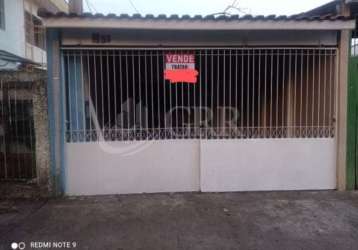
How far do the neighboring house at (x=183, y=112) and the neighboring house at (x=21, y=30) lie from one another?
386 centimetres

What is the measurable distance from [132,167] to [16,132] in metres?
1.79

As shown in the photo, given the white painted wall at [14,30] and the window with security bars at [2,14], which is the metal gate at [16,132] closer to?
the white painted wall at [14,30]

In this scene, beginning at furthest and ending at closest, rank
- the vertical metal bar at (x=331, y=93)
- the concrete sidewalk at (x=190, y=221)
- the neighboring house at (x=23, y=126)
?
the vertical metal bar at (x=331, y=93), the neighboring house at (x=23, y=126), the concrete sidewalk at (x=190, y=221)

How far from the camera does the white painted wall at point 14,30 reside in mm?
8898

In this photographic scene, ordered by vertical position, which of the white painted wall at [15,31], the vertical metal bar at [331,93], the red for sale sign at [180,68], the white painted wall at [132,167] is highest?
the white painted wall at [15,31]

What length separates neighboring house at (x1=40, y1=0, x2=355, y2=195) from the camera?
4473 millimetres

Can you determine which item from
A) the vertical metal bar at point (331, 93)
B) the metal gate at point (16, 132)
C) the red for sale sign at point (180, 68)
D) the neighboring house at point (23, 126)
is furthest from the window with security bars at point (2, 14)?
the vertical metal bar at point (331, 93)

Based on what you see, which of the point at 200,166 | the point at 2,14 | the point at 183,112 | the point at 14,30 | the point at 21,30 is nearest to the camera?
the point at 200,166

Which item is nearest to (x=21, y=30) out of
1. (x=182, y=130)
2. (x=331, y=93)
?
(x=182, y=130)

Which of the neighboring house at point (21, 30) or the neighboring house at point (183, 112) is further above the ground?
the neighboring house at point (21, 30)

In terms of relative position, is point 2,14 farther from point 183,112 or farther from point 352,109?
point 352,109

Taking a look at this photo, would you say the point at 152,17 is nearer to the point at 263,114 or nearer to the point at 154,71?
the point at 154,71

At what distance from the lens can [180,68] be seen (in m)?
4.54

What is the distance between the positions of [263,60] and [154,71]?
5.81 ft
